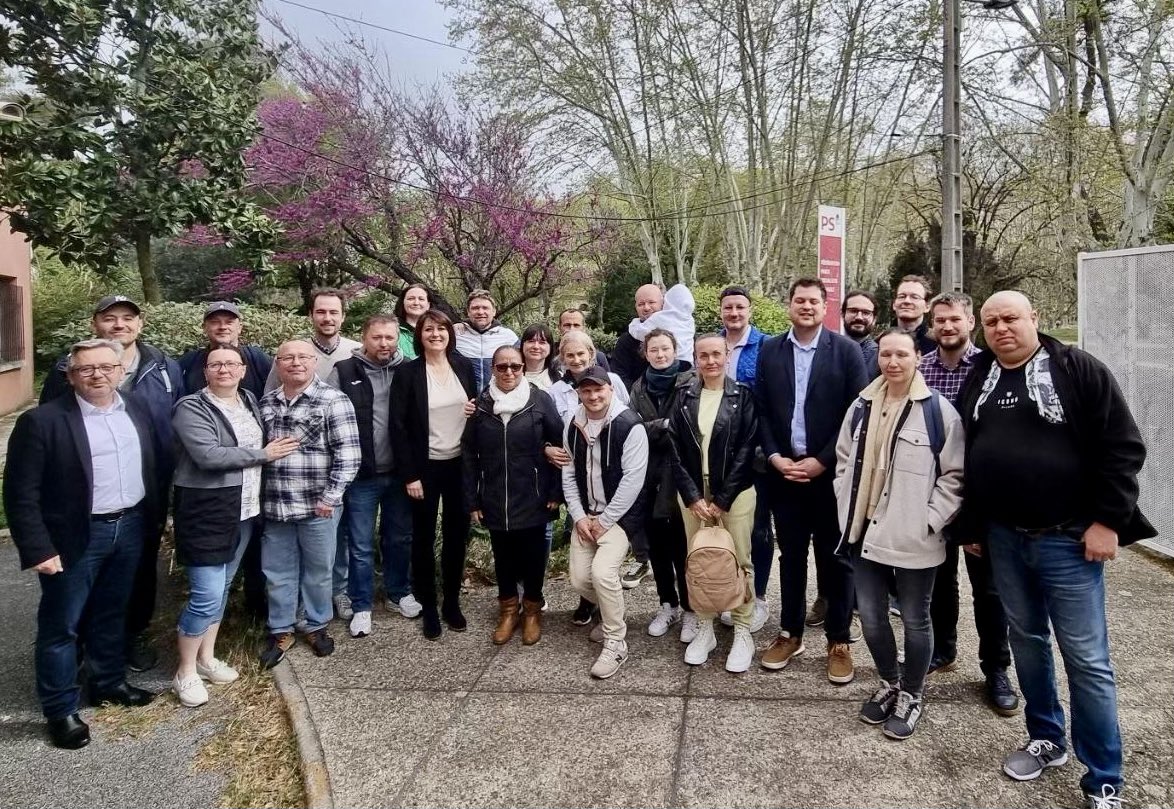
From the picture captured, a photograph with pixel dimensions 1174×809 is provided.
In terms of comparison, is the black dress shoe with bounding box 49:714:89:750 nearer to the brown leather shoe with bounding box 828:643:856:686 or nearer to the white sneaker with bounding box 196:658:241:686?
the white sneaker with bounding box 196:658:241:686

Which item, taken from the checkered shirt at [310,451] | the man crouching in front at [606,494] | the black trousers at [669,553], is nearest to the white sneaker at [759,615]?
the black trousers at [669,553]

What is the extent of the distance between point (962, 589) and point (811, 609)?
4.08 ft

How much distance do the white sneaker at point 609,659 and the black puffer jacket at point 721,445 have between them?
85 centimetres

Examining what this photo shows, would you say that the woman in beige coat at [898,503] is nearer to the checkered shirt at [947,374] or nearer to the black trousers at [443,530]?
the checkered shirt at [947,374]

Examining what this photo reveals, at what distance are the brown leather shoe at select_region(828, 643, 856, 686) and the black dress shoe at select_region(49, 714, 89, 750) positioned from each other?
350 centimetres

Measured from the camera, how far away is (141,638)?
12.5 feet

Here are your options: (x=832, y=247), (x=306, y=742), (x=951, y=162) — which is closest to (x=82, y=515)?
(x=306, y=742)

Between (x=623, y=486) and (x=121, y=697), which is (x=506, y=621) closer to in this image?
(x=623, y=486)

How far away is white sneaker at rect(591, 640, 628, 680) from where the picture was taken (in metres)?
3.33

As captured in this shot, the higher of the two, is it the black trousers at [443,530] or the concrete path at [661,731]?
the black trousers at [443,530]

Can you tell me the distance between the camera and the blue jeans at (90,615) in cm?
291

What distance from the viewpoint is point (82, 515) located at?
288 centimetres

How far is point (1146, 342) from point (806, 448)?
3210mm

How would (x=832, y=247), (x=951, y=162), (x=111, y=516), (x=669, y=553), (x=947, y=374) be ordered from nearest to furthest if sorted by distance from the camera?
(x=111, y=516) → (x=947, y=374) → (x=669, y=553) → (x=951, y=162) → (x=832, y=247)
